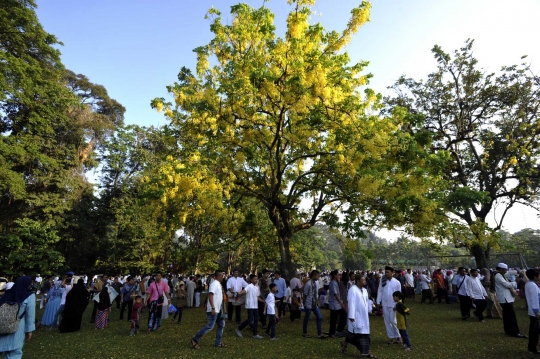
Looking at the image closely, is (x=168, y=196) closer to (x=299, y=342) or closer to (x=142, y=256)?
(x=299, y=342)

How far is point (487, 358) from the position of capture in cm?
610

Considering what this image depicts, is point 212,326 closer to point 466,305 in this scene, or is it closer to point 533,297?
point 533,297

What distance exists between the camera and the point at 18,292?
454cm

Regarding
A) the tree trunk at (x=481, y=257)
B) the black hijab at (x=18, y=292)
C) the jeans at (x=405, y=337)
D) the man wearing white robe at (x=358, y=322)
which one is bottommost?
the jeans at (x=405, y=337)

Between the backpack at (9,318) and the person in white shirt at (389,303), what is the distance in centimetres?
726

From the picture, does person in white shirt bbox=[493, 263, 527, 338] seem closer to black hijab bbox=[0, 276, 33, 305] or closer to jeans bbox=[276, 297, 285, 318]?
jeans bbox=[276, 297, 285, 318]

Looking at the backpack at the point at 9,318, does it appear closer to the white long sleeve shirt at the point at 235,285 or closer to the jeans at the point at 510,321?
the white long sleeve shirt at the point at 235,285

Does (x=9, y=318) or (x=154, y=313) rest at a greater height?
(x=9, y=318)

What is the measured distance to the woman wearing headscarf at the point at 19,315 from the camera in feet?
14.5

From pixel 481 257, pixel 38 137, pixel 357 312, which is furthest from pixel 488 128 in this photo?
pixel 38 137

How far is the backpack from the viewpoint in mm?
4332

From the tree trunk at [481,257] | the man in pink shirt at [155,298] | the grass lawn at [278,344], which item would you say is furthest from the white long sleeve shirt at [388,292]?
the tree trunk at [481,257]

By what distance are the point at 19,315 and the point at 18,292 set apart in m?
0.32

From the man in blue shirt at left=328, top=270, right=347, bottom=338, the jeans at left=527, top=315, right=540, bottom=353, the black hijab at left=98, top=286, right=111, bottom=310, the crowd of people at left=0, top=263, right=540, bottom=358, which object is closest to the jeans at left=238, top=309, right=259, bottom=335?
the crowd of people at left=0, top=263, right=540, bottom=358
